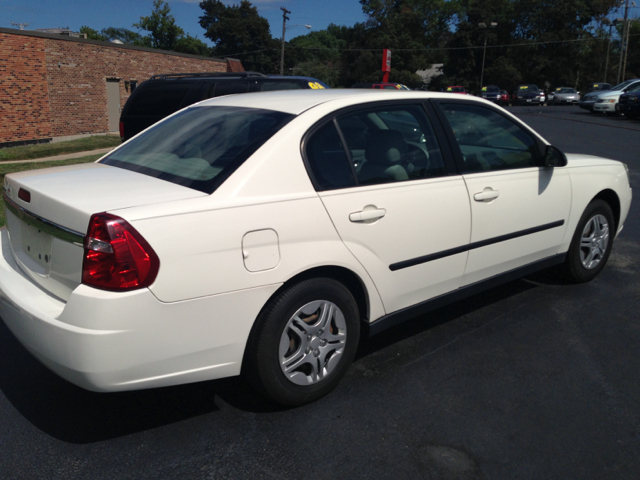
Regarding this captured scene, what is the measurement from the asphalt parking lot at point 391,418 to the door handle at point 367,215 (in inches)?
38.2

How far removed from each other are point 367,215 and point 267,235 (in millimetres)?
652

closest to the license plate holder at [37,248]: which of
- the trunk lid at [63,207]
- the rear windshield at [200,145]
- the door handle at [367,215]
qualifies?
the trunk lid at [63,207]

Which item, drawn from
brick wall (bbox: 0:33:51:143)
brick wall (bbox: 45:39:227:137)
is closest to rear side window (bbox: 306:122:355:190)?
brick wall (bbox: 0:33:51:143)

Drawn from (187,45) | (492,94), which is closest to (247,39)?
(187,45)

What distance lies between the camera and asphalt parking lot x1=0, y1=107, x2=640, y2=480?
8.57 ft

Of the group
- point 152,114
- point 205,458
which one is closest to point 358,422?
point 205,458

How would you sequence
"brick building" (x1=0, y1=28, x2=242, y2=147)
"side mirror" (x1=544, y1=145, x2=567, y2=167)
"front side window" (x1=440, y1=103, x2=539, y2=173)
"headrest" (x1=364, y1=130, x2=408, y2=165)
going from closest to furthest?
"headrest" (x1=364, y1=130, x2=408, y2=165), "front side window" (x1=440, y1=103, x2=539, y2=173), "side mirror" (x1=544, y1=145, x2=567, y2=167), "brick building" (x1=0, y1=28, x2=242, y2=147)

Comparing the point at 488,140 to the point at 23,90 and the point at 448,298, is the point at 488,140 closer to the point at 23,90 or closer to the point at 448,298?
the point at 448,298

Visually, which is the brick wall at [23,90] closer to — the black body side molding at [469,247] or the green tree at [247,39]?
the black body side molding at [469,247]

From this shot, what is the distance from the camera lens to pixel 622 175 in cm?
506

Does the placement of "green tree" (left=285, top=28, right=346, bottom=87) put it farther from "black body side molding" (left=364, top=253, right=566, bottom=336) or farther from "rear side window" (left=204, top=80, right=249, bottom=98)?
"black body side molding" (left=364, top=253, right=566, bottom=336)

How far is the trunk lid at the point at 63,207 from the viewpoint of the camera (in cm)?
258

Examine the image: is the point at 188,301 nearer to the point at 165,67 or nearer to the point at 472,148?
the point at 472,148

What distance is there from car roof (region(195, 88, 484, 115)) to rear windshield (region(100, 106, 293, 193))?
0.08 m
